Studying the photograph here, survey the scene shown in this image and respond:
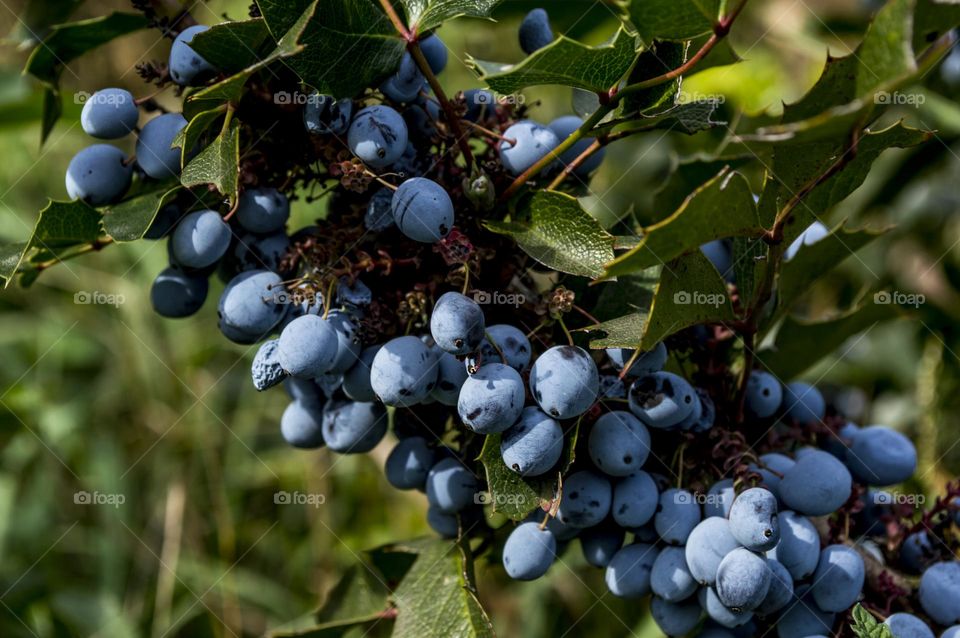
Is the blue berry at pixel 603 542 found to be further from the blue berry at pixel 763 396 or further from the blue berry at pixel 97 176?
the blue berry at pixel 97 176

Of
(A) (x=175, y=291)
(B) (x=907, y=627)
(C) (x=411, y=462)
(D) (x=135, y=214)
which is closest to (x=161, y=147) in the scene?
(D) (x=135, y=214)

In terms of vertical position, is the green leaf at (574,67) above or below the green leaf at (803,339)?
above

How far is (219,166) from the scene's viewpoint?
93 centimetres

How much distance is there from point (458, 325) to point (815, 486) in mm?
492

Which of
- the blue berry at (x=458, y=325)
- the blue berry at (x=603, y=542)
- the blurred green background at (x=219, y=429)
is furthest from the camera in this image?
the blurred green background at (x=219, y=429)

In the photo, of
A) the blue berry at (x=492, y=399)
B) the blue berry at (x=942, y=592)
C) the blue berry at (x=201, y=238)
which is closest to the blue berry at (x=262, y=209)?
the blue berry at (x=201, y=238)

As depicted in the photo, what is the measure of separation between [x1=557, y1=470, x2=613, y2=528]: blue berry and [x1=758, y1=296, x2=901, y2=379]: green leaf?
0.42 meters

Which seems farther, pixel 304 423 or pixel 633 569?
pixel 304 423

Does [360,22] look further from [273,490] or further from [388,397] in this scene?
[273,490]

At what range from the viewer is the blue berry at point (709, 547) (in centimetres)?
101

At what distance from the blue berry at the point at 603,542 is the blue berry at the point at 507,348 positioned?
0.91ft

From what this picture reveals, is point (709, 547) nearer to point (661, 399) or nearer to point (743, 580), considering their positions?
point (743, 580)

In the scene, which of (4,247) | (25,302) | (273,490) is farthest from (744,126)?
(25,302)

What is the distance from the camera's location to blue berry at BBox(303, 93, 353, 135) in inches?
39.3
